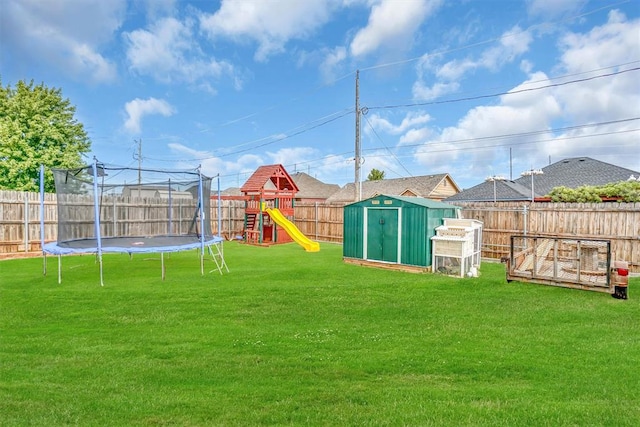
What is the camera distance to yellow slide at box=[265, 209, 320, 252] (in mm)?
13852

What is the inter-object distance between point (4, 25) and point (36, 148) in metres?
18.0

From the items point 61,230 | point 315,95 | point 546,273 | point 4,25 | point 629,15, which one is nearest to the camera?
point 4,25

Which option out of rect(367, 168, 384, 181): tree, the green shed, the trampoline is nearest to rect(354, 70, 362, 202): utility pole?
the green shed

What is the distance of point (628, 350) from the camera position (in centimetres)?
426

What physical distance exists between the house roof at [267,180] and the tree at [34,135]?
11.2 meters

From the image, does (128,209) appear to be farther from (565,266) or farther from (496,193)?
(496,193)

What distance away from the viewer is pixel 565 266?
29.6 feet

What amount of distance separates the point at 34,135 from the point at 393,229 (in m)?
20.3

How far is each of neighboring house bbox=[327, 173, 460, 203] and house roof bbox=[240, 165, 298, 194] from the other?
10.2m

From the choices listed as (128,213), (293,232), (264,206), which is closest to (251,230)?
(264,206)

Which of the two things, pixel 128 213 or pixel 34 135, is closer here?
pixel 128 213

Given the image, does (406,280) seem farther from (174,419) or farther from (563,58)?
(563,58)

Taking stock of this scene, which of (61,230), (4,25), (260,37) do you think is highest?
(260,37)

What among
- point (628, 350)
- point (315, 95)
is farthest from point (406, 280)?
point (315, 95)
